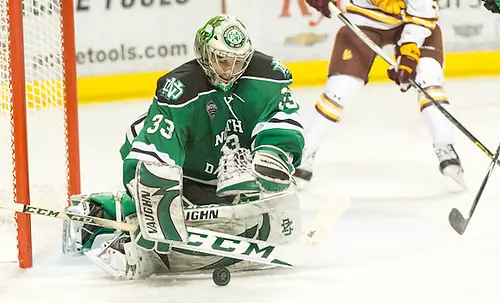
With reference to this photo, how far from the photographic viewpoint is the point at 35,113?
126 inches

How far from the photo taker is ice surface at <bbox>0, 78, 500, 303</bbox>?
8.28 feet

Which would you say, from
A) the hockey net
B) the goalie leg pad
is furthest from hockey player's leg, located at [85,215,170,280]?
the hockey net

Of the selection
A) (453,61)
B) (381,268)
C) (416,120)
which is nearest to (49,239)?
(381,268)

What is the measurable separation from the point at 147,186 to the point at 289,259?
0.45 m

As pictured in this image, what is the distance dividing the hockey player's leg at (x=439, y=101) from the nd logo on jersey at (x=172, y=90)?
1.14 metres

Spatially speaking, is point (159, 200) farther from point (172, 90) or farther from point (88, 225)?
point (88, 225)

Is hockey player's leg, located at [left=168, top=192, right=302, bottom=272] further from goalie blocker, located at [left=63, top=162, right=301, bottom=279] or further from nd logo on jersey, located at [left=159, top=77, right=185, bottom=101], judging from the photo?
nd logo on jersey, located at [left=159, top=77, right=185, bottom=101]

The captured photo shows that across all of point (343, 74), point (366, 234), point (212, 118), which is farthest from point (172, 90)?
point (343, 74)

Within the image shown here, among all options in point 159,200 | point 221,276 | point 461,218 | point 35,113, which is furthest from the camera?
point 35,113

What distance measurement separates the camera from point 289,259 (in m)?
2.62

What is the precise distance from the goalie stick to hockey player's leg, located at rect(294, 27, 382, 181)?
829 mm

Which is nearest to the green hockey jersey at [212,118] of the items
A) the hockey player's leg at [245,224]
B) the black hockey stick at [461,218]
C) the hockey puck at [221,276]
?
the hockey player's leg at [245,224]

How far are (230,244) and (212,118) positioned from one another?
306 millimetres

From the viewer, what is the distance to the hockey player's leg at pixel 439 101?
338 cm
